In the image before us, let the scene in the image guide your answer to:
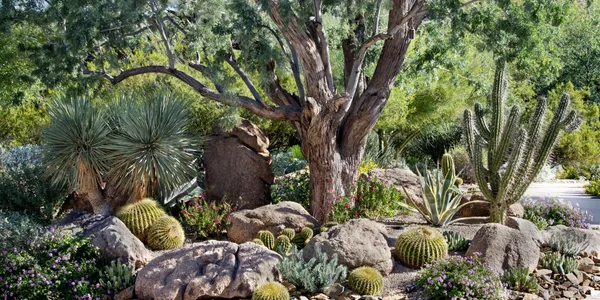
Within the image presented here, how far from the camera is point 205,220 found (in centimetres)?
980

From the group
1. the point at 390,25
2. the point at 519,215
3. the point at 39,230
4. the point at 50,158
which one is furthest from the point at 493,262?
the point at 50,158

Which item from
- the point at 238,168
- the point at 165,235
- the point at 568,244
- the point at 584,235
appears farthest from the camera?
the point at 238,168

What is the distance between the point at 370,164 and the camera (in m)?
15.4

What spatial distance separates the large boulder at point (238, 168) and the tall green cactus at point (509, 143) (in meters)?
3.76

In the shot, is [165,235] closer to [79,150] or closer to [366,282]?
[79,150]

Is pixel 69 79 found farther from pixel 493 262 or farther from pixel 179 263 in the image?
pixel 493 262

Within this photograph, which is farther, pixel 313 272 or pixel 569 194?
pixel 569 194

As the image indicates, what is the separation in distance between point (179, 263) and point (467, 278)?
10.8 ft

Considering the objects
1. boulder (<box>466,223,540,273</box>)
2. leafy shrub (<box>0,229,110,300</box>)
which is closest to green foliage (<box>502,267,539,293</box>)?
boulder (<box>466,223,540,273</box>)

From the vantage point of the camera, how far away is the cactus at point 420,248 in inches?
314

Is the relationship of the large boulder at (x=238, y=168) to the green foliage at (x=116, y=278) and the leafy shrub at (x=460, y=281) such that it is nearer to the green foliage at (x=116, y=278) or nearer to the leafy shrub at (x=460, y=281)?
the green foliage at (x=116, y=278)

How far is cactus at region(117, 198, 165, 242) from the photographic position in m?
9.45

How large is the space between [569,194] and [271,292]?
37.7ft

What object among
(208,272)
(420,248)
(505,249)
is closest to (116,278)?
(208,272)
